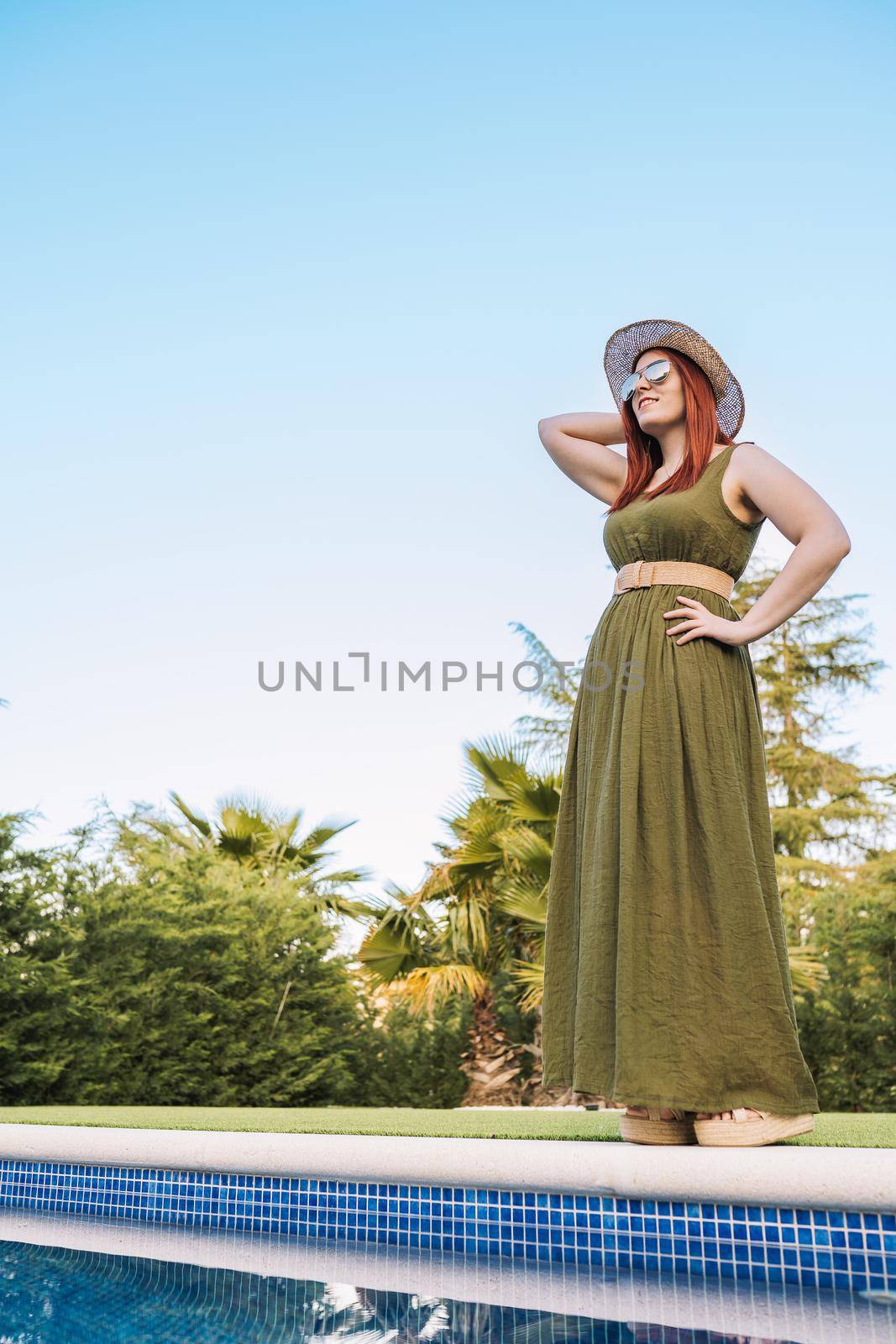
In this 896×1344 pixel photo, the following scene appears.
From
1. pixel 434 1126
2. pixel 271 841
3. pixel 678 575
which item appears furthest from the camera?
pixel 271 841

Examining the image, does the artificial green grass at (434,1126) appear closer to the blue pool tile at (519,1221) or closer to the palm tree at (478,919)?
the blue pool tile at (519,1221)

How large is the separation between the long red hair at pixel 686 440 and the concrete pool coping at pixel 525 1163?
4.72 feet

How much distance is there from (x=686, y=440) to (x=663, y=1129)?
1579 mm

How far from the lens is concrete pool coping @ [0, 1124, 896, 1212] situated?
70.2 inches

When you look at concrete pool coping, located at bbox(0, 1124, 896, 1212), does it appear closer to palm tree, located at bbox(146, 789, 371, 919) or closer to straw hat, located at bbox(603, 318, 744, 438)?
straw hat, located at bbox(603, 318, 744, 438)

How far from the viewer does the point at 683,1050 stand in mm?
2061

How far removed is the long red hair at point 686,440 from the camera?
98.5 inches

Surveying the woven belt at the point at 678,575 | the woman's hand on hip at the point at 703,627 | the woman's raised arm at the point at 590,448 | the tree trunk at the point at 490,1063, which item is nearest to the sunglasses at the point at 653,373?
the woman's raised arm at the point at 590,448

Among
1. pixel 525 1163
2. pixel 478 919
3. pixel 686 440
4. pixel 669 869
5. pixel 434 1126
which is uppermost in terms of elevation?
pixel 686 440

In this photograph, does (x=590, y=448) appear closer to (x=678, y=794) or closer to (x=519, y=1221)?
(x=678, y=794)

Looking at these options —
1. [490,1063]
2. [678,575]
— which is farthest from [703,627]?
[490,1063]

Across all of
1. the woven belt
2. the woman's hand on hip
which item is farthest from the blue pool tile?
the woven belt

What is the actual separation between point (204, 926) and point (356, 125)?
31.1ft

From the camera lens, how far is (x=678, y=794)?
2.26 metres
